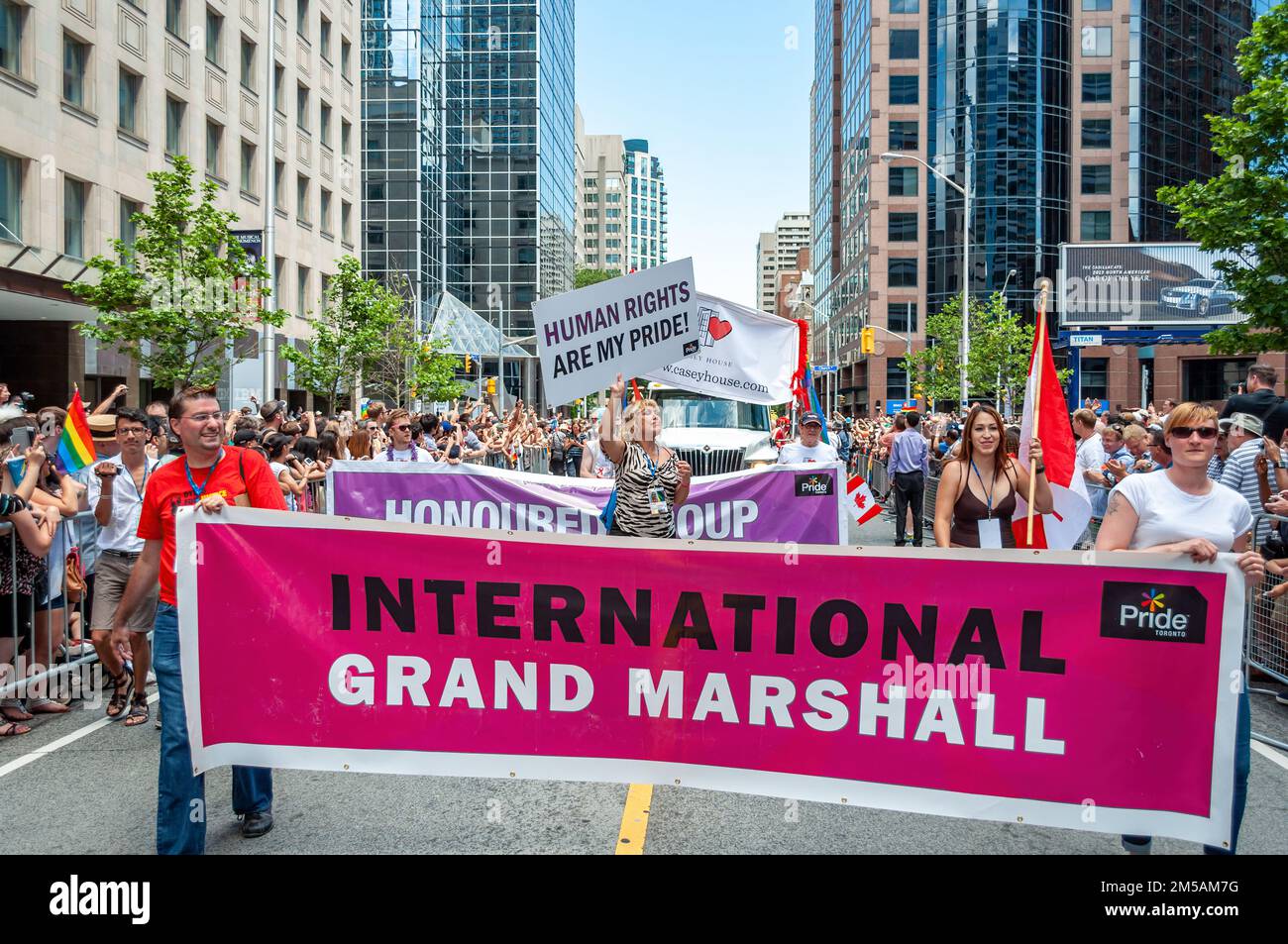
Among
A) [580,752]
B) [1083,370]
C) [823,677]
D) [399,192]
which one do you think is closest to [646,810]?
[580,752]

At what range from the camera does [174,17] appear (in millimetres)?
30391

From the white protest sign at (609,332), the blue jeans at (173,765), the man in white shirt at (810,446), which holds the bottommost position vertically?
the blue jeans at (173,765)

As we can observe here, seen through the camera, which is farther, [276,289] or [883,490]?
[276,289]

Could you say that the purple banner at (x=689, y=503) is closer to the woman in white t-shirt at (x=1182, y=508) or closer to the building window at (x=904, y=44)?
the woman in white t-shirt at (x=1182, y=508)

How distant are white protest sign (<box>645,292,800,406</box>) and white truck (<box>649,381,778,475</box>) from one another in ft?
11.6

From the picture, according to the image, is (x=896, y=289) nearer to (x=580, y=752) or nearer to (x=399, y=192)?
(x=399, y=192)

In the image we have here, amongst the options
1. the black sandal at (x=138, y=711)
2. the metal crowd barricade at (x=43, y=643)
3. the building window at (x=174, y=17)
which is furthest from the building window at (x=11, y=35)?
the black sandal at (x=138, y=711)

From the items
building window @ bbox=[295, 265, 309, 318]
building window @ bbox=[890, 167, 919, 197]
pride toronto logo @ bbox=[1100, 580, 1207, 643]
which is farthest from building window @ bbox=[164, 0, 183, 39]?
building window @ bbox=[890, 167, 919, 197]

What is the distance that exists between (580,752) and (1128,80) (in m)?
78.0

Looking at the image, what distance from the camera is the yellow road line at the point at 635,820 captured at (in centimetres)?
471

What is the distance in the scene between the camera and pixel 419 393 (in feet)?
124

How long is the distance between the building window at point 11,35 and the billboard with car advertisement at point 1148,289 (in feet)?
122

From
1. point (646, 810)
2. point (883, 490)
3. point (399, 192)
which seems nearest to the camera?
point (646, 810)

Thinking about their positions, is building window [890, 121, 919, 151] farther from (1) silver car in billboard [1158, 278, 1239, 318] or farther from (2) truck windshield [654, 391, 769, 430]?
(2) truck windshield [654, 391, 769, 430]
